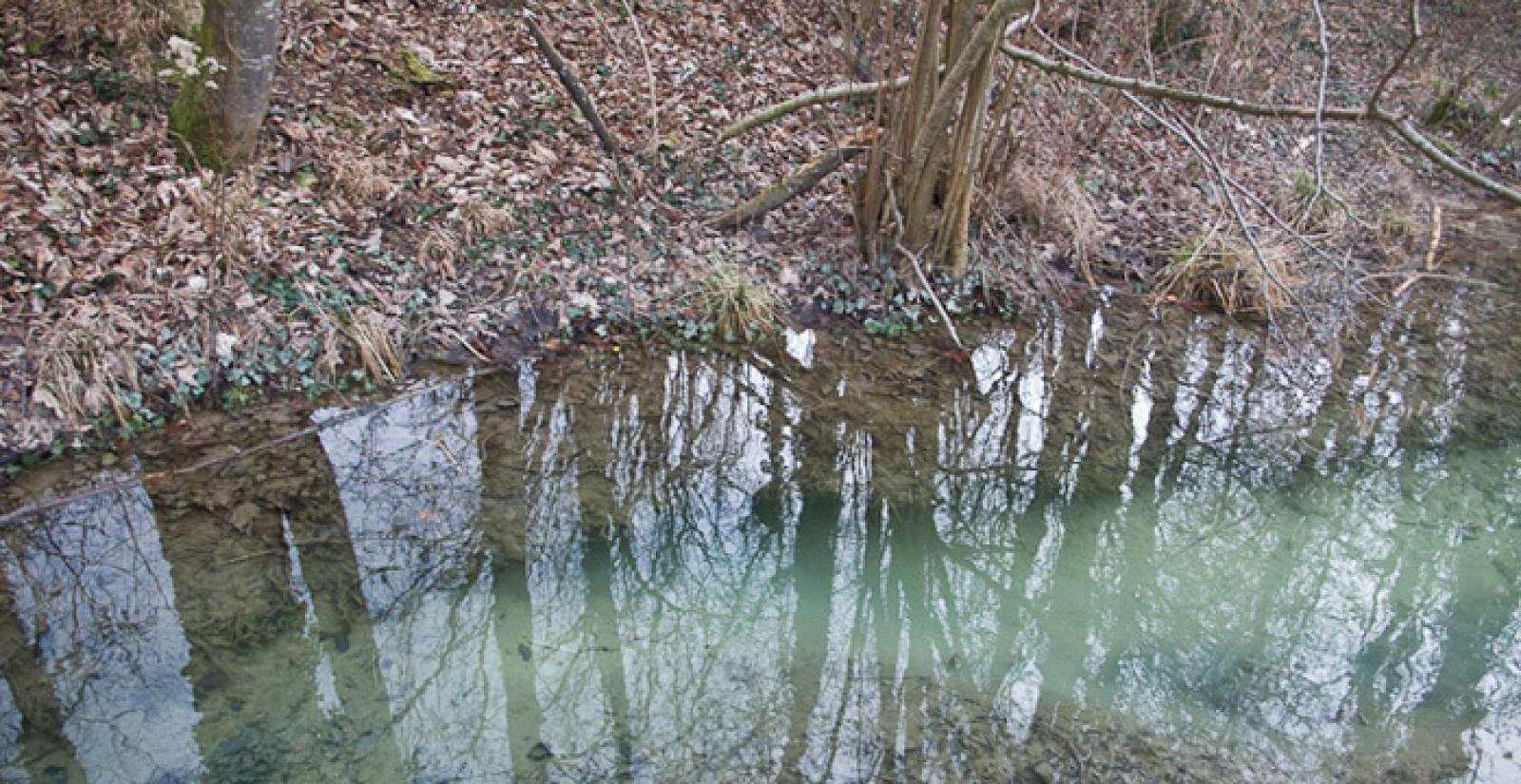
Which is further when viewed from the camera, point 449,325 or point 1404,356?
point 1404,356

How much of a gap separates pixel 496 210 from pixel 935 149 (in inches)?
113

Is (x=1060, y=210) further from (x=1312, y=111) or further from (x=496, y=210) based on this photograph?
(x=496, y=210)

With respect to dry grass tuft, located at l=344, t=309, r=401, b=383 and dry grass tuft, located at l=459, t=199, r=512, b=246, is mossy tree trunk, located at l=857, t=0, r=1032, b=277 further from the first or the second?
dry grass tuft, located at l=344, t=309, r=401, b=383

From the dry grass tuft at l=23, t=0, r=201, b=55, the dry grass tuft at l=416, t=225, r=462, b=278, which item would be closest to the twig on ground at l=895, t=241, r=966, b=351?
the dry grass tuft at l=416, t=225, r=462, b=278

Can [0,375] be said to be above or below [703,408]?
above

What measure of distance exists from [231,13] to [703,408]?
3467 millimetres

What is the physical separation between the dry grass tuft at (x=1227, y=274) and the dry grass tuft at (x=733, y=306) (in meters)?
3.12

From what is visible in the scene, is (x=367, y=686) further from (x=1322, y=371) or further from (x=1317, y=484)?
(x=1322, y=371)

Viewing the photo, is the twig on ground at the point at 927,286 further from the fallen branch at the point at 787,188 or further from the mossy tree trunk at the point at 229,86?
the mossy tree trunk at the point at 229,86

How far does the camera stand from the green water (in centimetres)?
361

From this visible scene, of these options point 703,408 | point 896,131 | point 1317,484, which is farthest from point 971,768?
point 896,131

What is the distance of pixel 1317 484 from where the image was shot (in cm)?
534

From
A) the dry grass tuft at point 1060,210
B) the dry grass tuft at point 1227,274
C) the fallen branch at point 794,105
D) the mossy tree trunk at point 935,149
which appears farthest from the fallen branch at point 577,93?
the dry grass tuft at point 1227,274

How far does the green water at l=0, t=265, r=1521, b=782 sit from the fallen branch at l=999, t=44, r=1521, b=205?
1990mm
